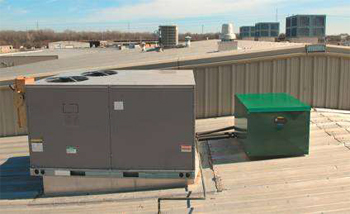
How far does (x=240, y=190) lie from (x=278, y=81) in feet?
17.0

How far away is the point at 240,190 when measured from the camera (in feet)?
22.4

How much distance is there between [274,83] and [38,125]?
6739 mm

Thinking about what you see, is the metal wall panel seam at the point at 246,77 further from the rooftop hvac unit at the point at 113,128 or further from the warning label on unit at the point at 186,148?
the warning label on unit at the point at 186,148

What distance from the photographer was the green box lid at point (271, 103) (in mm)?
7734

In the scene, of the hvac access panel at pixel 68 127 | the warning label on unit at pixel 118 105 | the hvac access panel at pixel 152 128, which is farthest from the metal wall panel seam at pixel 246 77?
the hvac access panel at pixel 68 127

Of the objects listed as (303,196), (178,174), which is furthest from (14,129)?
(303,196)

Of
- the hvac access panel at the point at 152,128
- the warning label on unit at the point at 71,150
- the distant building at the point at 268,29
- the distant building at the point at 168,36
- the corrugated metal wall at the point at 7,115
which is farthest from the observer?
the distant building at the point at 268,29

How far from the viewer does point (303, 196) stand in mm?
6453

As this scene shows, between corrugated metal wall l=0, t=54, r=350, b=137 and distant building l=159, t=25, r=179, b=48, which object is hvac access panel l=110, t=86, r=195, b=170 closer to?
corrugated metal wall l=0, t=54, r=350, b=137

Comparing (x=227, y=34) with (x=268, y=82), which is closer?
(x=268, y=82)

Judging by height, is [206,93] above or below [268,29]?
below

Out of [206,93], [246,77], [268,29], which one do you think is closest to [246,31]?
[268,29]

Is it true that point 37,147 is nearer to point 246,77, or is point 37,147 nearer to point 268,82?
point 246,77

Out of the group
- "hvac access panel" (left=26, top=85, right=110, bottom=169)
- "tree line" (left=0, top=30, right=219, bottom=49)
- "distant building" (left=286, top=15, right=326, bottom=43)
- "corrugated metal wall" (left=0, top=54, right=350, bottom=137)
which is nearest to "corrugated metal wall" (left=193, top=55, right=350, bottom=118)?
"corrugated metal wall" (left=0, top=54, right=350, bottom=137)
